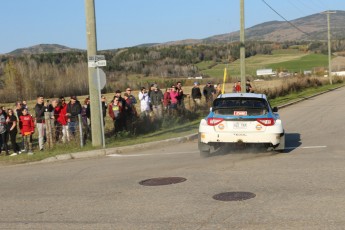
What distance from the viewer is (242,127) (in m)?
11.6

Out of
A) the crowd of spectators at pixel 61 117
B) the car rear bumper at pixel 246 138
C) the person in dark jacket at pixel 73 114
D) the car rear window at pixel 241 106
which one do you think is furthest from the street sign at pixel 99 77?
the car rear bumper at pixel 246 138

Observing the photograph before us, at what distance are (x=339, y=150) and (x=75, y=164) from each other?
6.37m

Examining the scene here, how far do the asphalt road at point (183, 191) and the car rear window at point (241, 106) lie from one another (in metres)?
1.02

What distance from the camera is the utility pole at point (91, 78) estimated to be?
48.0 feet

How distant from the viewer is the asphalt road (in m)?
6.21

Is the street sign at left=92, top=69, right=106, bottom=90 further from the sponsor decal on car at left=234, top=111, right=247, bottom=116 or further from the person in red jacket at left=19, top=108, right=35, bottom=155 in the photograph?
the sponsor decal on car at left=234, top=111, right=247, bottom=116

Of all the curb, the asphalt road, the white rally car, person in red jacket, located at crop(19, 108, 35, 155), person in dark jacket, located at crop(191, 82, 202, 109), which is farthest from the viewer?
Result: person in dark jacket, located at crop(191, 82, 202, 109)

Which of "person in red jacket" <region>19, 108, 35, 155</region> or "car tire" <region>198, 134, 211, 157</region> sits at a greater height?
"person in red jacket" <region>19, 108, 35, 155</region>

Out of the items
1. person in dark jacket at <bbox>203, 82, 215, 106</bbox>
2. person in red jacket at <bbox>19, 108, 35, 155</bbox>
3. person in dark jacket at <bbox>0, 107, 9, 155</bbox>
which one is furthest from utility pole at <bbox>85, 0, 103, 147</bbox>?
person in dark jacket at <bbox>203, 82, 215, 106</bbox>

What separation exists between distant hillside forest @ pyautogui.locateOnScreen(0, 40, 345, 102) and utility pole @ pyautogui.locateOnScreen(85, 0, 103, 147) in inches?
1395

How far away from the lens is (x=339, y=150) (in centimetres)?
1194

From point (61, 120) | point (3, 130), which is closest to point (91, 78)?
point (61, 120)

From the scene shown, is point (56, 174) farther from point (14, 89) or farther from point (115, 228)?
point (14, 89)

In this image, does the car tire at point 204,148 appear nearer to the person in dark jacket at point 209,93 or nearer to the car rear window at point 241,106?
the car rear window at point 241,106
